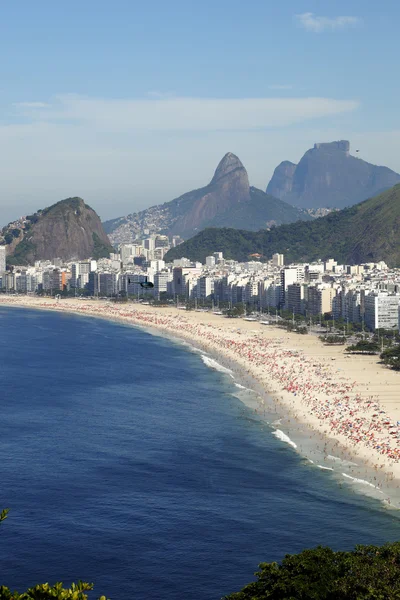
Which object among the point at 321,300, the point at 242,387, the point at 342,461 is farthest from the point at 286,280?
the point at 342,461

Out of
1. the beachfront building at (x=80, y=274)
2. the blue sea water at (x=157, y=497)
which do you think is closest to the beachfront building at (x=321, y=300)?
the blue sea water at (x=157, y=497)

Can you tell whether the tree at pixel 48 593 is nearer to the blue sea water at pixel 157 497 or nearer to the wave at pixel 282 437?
the blue sea water at pixel 157 497

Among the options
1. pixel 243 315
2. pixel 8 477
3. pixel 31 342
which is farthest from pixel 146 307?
pixel 8 477

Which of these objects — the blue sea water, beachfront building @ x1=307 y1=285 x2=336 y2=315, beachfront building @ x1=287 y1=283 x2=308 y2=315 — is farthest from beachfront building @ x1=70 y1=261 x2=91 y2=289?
the blue sea water

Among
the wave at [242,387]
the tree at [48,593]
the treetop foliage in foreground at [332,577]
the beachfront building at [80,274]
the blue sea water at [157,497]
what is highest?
the beachfront building at [80,274]

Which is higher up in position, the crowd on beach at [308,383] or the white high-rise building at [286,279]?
the white high-rise building at [286,279]

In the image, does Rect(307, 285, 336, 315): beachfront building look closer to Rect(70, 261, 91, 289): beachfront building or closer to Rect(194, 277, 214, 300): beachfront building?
Rect(194, 277, 214, 300): beachfront building
